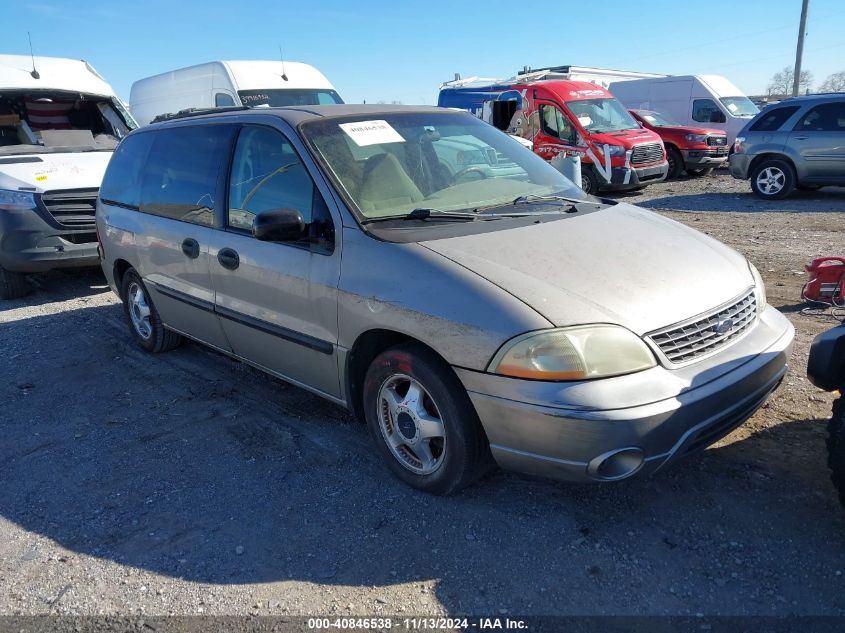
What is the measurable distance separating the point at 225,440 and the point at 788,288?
523 centimetres

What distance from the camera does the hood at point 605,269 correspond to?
280 centimetres

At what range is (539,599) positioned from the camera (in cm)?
264

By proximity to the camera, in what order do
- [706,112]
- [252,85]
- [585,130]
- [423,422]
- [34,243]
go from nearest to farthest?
[423,422]
[34,243]
[252,85]
[585,130]
[706,112]

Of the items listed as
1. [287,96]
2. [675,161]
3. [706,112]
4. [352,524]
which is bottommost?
[352,524]

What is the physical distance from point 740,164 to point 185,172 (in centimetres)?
1110

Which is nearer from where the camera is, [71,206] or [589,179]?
[71,206]

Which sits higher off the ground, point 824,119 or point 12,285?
point 824,119

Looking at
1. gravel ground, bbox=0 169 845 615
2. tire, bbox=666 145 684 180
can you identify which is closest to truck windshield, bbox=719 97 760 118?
tire, bbox=666 145 684 180

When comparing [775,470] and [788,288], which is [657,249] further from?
[788,288]

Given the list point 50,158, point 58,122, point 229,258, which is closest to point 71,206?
point 50,158

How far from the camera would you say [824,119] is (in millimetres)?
11719

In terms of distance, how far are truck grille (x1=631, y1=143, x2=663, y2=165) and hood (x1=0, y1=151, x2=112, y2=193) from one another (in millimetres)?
10285

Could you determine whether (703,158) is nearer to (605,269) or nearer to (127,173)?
(127,173)

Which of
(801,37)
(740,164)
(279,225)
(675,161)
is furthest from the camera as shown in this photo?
(801,37)
